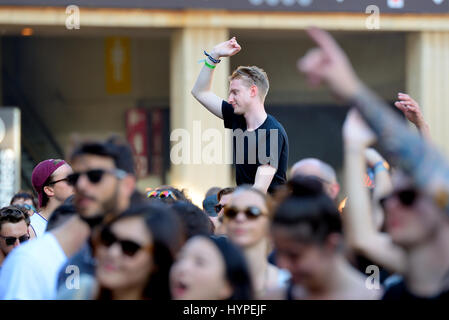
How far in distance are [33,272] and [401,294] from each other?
154 centimetres

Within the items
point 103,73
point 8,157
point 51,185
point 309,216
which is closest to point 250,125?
point 51,185

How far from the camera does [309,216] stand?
8.80 feet

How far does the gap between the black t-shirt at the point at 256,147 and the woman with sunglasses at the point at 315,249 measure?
2315 mm

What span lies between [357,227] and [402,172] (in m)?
0.32

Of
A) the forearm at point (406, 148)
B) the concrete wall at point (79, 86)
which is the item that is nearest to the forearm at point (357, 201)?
the forearm at point (406, 148)

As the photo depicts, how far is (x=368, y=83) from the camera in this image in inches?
694

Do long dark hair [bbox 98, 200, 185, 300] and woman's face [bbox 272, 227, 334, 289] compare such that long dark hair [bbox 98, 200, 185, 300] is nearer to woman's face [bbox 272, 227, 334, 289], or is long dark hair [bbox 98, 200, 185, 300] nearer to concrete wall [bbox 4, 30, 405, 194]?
woman's face [bbox 272, 227, 334, 289]

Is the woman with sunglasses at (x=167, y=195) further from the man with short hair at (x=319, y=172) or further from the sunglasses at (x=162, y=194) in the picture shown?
the man with short hair at (x=319, y=172)

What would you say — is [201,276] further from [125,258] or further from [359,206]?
[359,206]

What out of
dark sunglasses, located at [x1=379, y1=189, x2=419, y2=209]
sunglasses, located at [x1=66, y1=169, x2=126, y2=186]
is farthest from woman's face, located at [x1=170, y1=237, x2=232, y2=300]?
dark sunglasses, located at [x1=379, y1=189, x2=419, y2=209]

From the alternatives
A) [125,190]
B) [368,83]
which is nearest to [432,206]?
[125,190]

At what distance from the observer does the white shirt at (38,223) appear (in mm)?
6105

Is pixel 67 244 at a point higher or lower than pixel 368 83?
lower

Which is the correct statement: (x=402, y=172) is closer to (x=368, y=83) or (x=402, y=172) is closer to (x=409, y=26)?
(x=409, y=26)
